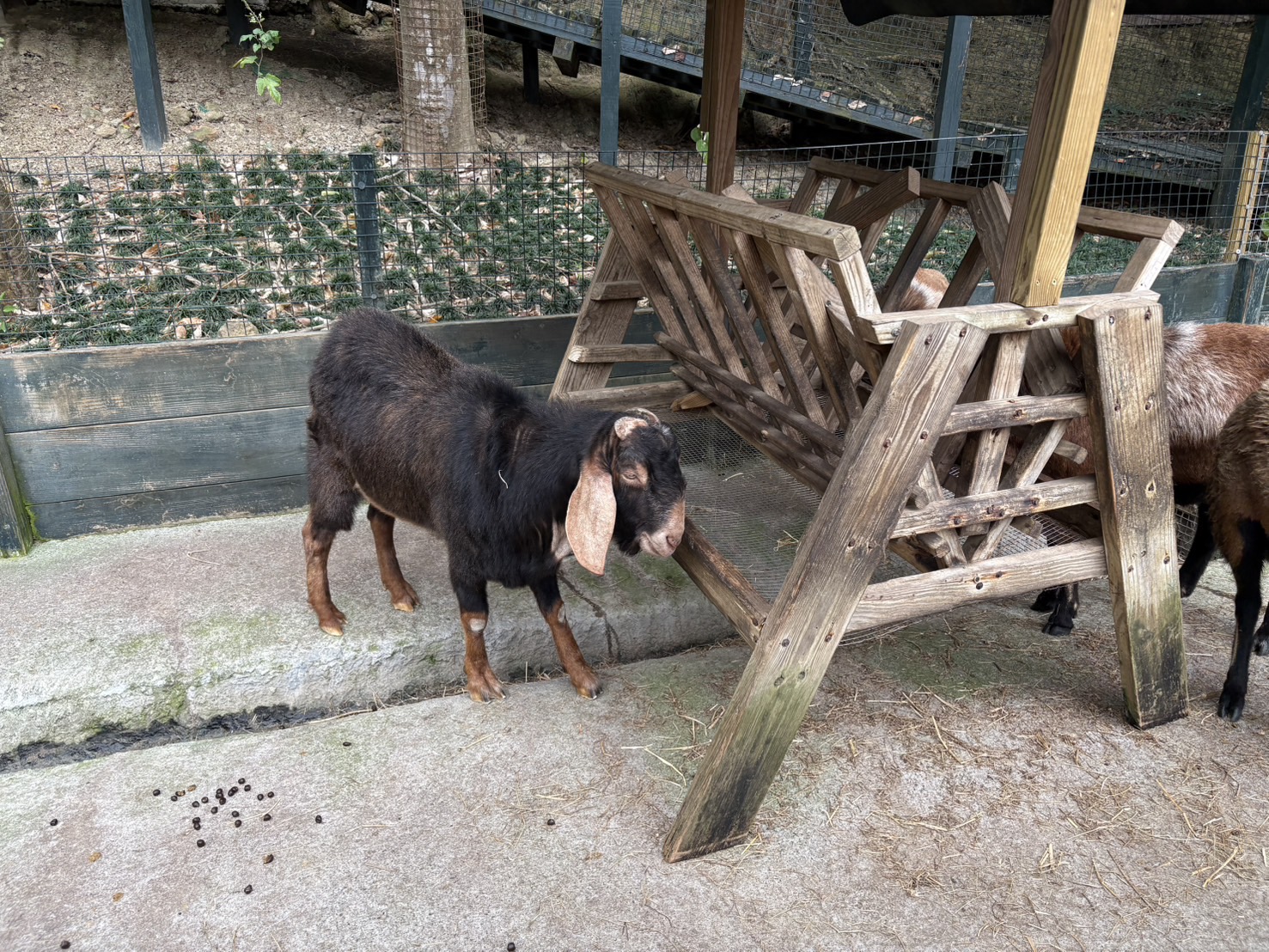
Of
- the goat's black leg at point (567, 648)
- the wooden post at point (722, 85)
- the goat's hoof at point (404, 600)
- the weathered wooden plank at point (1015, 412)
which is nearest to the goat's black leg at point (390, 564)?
the goat's hoof at point (404, 600)

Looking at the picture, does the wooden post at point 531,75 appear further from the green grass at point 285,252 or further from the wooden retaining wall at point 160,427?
the wooden retaining wall at point 160,427

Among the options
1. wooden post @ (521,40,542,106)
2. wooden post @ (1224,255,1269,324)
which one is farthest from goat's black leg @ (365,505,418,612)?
wooden post @ (521,40,542,106)

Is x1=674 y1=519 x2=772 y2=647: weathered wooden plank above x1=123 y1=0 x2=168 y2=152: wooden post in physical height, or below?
below

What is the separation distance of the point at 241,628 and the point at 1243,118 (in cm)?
934

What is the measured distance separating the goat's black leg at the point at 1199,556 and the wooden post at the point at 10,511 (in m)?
5.44

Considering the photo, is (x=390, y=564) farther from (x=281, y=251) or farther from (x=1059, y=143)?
(x=1059, y=143)

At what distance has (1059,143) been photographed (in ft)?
8.80

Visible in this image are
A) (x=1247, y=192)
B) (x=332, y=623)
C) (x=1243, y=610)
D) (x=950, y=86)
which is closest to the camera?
(x=1243, y=610)

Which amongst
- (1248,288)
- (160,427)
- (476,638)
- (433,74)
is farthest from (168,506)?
(1248,288)

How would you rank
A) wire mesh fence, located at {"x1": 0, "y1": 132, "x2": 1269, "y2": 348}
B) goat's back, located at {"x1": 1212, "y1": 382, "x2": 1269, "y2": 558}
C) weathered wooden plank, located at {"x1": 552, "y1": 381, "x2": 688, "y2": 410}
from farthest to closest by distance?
wire mesh fence, located at {"x1": 0, "y1": 132, "x2": 1269, "y2": 348} < weathered wooden plank, located at {"x1": 552, "y1": 381, "x2": 688, "y2": 410} < goat's back, located at {"x1": 1212, "y1": 382, "x2": 1269, "y2": 558}

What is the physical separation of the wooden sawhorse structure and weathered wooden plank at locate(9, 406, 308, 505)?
2342mm

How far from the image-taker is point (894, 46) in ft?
38.5

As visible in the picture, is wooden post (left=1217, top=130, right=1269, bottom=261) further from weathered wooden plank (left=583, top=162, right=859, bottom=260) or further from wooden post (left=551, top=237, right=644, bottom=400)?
weathered wooden plank (left=583, top=162, right=859, bottom=260)

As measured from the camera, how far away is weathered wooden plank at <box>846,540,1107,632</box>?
118 inches
